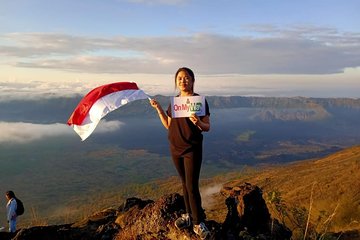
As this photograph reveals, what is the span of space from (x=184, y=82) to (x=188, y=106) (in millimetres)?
486

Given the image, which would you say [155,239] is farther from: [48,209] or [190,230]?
[48,209]

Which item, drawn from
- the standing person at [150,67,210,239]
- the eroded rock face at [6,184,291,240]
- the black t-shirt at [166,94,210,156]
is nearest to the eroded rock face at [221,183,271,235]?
Answer: the eroded rock face at [6,184,291,240]

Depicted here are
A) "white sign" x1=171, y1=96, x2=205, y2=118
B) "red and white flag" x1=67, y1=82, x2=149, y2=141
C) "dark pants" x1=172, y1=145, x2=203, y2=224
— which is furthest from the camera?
"red and white flag" x1=67, y1=82, x2=149, y2=141

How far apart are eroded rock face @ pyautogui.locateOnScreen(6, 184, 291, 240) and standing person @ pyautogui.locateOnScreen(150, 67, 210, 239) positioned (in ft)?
1.76

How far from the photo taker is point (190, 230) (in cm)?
891

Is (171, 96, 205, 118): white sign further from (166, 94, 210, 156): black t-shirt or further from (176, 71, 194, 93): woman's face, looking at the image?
(176, 71, 194, 93): woman's face

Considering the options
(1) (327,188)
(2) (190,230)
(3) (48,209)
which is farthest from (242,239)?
(3) (48,209)

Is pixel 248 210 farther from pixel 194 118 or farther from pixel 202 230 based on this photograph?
pixel 194 118

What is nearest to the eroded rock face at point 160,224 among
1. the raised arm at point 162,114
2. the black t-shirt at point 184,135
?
the black t-shirt at point 184,135

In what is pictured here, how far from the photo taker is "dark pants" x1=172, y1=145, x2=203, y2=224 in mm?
8484

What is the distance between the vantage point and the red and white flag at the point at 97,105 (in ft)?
31.7

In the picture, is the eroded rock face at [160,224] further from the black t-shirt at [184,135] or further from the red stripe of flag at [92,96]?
the red stripe of flag at [92,96]


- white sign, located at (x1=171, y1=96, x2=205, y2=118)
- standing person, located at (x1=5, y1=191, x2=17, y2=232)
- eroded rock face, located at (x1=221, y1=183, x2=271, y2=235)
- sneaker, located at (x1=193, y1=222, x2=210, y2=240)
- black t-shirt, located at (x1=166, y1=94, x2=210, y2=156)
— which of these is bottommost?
standing person, located at (x1=5, y1=191, x2=17, y2=232)

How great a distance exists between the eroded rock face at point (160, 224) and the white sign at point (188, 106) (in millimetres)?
2419
